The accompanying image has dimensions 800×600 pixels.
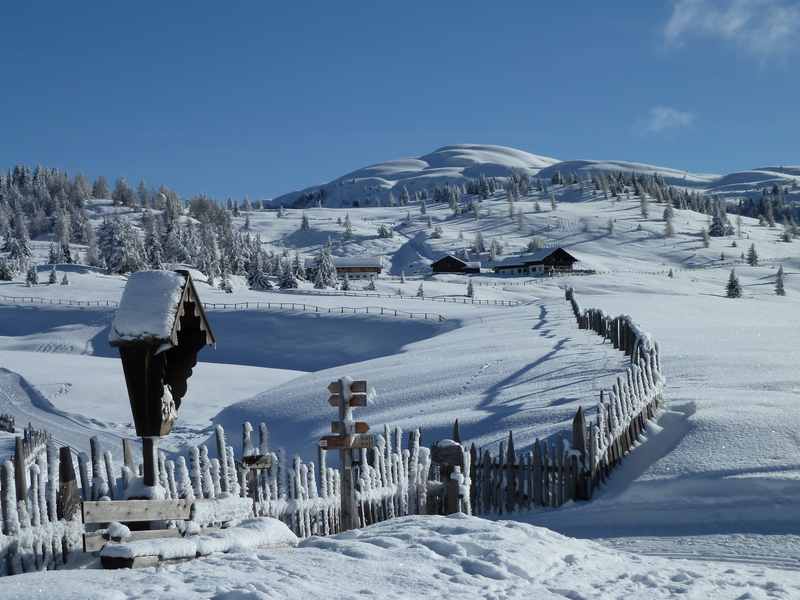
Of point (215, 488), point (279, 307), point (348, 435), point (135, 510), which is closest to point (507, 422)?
point (348, 435)

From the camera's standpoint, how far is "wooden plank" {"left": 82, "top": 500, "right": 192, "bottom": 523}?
5.80 m

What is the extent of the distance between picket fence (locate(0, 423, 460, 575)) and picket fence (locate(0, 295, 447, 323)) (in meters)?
39.3

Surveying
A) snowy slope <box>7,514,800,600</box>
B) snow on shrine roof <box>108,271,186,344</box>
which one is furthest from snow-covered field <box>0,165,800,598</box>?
snow on shrine roof <box>108,271,186,344</box>

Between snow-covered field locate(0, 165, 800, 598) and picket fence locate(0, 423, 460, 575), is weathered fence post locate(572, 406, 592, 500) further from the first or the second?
picket fence locate(0, 423, 460, 575)

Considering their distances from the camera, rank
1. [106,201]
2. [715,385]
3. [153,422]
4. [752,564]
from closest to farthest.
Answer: [153,422], [752,564], [715,385], [106,201]

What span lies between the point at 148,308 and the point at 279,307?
50.3 m

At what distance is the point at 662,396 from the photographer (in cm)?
1384

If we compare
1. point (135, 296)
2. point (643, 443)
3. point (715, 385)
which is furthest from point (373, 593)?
point (715, 385)

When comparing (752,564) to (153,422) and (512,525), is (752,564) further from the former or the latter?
(153,422)

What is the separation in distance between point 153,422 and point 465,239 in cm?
14627

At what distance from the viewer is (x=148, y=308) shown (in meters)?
6.48

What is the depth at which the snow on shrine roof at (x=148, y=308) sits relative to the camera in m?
6.41

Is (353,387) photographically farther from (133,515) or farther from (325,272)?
(325,272)

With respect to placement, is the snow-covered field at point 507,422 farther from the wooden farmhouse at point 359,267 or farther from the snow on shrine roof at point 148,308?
the wooden farmhouse at point 359,267
